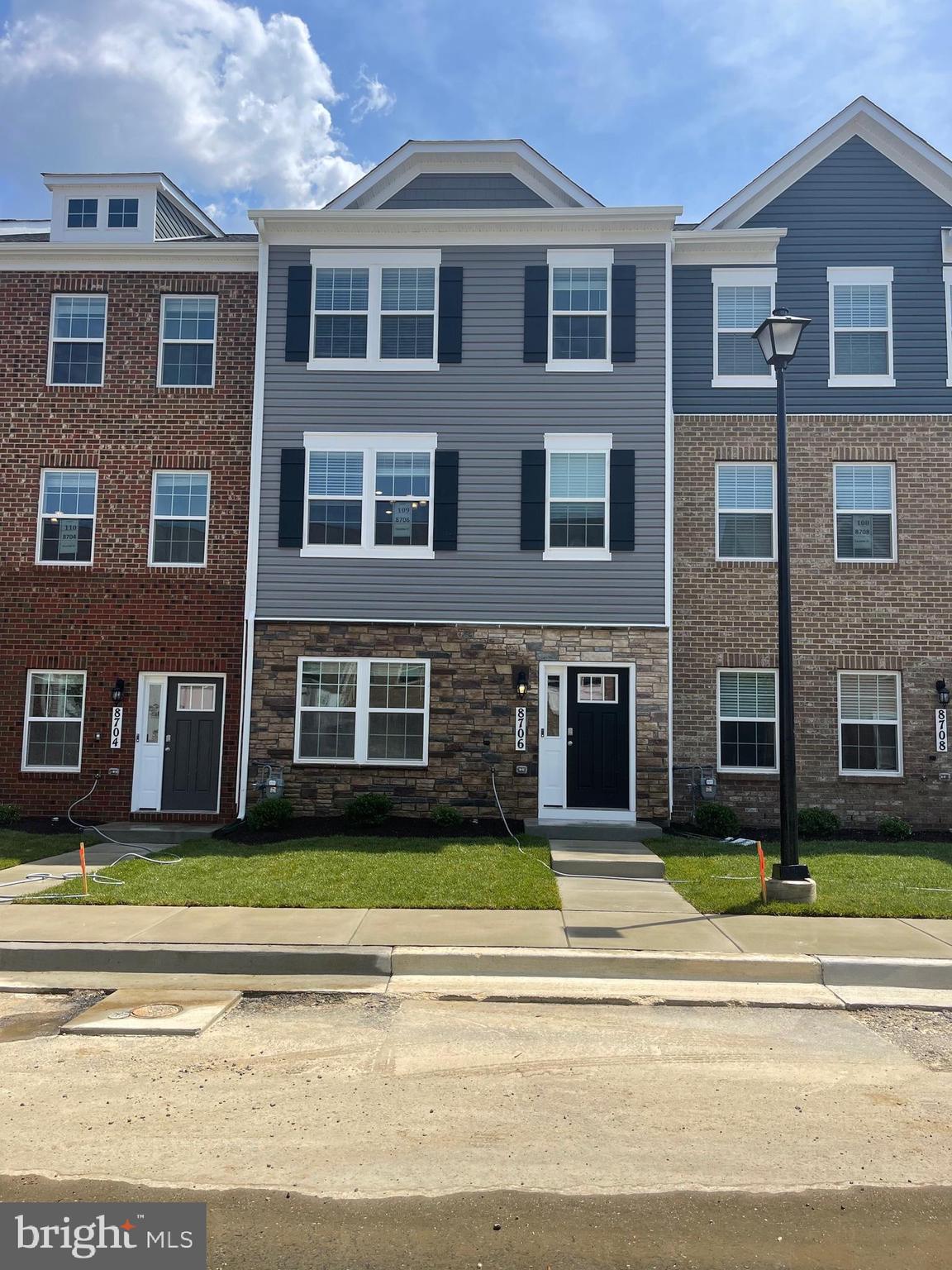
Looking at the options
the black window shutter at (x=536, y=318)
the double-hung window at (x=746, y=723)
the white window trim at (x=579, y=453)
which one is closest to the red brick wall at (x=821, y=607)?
the double-hung window at (x=746, y=723)

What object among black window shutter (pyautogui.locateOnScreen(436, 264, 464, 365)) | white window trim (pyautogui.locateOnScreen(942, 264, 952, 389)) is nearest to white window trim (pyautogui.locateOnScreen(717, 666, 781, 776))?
white window trim (pyautogui.locateOnScreen(942, 264, 952, 389))

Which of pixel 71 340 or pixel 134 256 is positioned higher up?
pixel 134 256

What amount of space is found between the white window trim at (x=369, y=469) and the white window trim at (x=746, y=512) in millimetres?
4692

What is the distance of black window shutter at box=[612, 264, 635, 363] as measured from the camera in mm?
14922

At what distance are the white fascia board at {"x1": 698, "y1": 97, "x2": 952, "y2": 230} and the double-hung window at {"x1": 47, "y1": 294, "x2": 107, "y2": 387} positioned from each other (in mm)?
10397

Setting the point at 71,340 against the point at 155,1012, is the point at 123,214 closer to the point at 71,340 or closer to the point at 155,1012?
the point at 71,340

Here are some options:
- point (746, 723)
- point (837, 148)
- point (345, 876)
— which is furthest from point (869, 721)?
point (837, 148)

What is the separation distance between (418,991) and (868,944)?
3819mm

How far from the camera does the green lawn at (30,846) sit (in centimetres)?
1180

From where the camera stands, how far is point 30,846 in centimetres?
1269

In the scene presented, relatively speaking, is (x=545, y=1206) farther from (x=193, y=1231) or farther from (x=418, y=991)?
(x=418, y=991)

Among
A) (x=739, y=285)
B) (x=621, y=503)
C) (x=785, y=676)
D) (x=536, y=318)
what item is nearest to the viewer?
(x=785, y=676)

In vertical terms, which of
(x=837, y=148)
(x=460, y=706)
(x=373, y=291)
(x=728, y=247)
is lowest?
(x=460, y=706)

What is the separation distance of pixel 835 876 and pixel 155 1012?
7.69m
